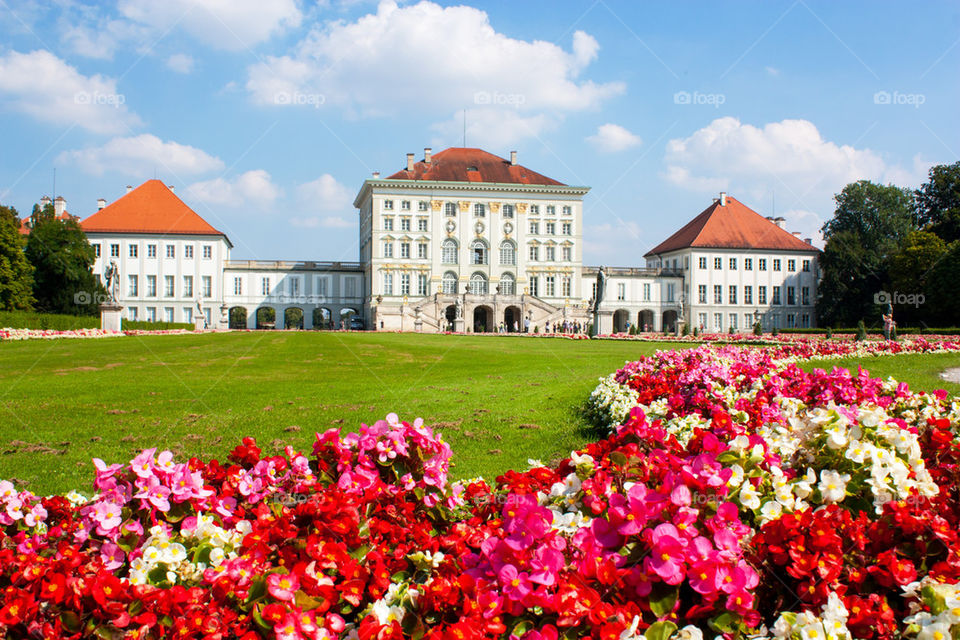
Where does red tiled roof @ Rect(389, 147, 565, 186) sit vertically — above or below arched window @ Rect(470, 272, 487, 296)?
above

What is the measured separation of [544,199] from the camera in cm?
6562

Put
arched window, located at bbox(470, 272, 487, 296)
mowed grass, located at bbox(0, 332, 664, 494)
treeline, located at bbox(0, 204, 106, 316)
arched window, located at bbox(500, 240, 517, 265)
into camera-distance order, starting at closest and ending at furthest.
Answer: mowed grass, located at bbox(0, 332, 664, 494) → treeline, located at bbox(0, 204, 106, 316) → arched window, located at bbox(470, 272, 487, 296) → arched window, located at bbox(500, 240, 517, 265)

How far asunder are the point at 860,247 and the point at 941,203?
6.88 meters

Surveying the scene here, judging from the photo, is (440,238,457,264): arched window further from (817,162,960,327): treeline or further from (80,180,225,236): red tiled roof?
(817,162,960,327): treeline

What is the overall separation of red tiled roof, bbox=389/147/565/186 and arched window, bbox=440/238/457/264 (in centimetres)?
575

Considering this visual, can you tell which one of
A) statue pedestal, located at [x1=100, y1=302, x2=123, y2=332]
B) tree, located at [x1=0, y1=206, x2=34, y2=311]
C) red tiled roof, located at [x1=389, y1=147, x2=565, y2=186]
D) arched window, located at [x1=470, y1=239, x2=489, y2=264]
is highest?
red tiled roof, located at [x1=389, y1=147, x2=565, y2=186]

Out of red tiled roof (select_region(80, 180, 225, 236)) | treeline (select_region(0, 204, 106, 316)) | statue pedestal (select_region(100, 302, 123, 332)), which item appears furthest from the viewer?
red tiled roof (select_region(80, 180, 225, 236))

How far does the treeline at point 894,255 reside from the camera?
162 feet

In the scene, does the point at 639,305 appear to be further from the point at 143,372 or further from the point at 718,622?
the point at 718,622

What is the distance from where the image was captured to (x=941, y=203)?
2281 inches

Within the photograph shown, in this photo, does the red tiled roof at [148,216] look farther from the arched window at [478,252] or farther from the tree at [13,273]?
the arched window at [478,252]

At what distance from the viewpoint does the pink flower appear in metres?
2.20

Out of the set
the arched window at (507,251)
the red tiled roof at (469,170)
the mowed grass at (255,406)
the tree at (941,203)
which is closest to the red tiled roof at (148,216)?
the red tiled roof at (469,170)

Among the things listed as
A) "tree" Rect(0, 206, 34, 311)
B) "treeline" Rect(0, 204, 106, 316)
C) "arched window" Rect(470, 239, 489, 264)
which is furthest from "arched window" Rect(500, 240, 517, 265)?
"tree" Rect(0, 206, 34, 311)
